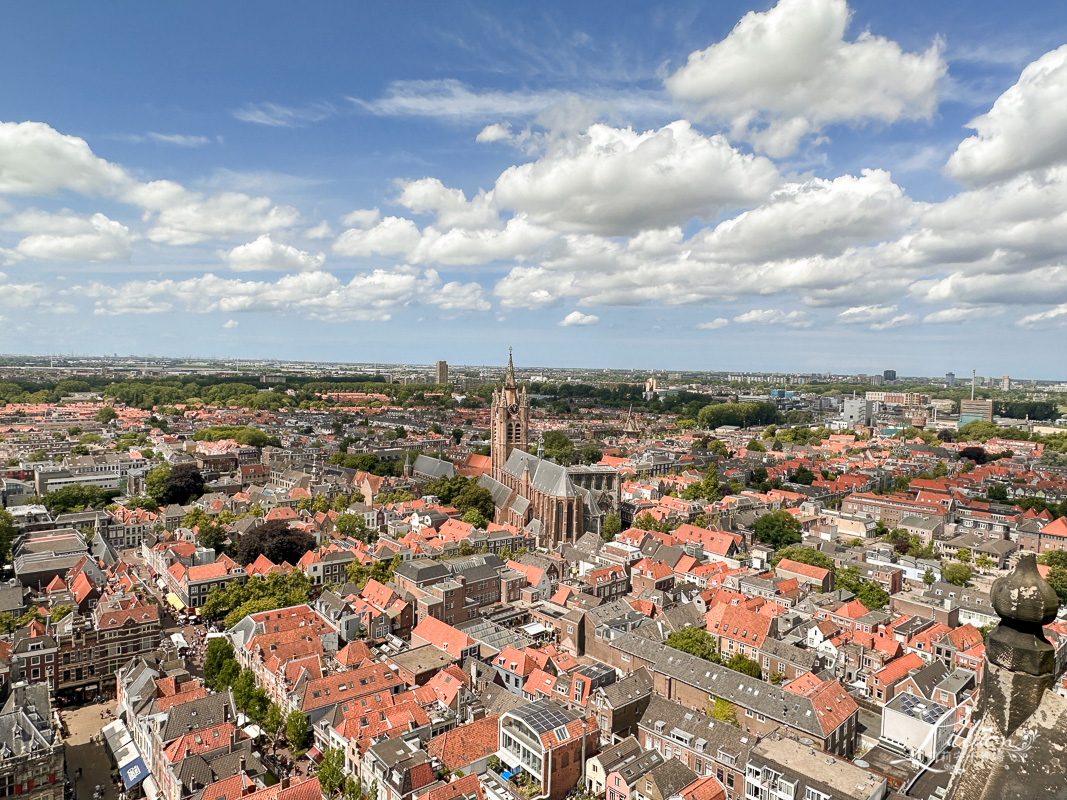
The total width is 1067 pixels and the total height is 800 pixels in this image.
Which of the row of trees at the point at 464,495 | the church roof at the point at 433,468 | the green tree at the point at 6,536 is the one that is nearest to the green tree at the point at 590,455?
the church roof at the point at 433,468

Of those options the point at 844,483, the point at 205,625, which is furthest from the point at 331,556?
the point at 844,483

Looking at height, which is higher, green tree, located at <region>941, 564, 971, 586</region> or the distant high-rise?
the distant high-rise

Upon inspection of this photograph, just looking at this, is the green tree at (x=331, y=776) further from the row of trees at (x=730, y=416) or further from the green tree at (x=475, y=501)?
the row of trees at (x=730, y=416)

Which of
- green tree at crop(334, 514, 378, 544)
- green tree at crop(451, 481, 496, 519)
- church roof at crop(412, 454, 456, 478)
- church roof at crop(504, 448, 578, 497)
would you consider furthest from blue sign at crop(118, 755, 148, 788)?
church roof at crop(412, 454, 456, 478)

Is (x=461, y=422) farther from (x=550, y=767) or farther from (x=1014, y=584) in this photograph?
(x=1014, y=584)

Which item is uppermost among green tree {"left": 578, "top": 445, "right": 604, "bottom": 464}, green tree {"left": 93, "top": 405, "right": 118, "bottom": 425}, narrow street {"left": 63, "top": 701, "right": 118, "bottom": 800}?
green tree {"left": 93, "top": 405, "right": 118, "bottom": 425}

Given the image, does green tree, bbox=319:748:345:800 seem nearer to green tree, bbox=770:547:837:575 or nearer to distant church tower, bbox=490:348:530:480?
green tree, bbox=770:547:837:575
